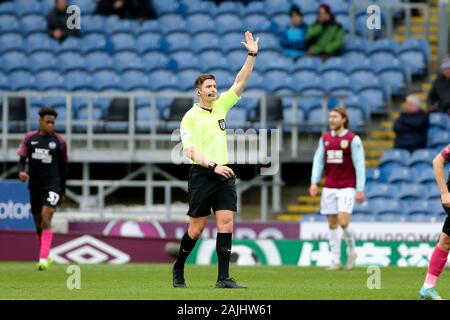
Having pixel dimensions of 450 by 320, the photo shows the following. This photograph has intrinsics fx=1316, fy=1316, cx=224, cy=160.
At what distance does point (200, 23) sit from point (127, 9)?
5.77 ft

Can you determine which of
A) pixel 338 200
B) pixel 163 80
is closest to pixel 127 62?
pixel 163 80

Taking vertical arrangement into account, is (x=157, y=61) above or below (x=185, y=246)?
above

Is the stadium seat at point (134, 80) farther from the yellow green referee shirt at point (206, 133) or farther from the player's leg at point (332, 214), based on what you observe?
the yellow green referee shirt at point (206, 133)

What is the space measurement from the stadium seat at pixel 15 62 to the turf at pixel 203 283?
784 cm

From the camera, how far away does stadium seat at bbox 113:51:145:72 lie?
86.4 ft

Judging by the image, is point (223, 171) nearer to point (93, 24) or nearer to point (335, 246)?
point (335, 246)

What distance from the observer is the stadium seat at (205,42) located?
26562 millimetres

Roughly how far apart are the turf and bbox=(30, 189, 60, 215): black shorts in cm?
87

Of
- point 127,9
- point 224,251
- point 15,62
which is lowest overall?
point 224,251

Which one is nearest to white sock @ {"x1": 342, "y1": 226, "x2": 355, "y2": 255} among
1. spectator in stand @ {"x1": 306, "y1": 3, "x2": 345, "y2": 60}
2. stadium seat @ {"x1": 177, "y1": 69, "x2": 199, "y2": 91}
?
stadium seat @ {"x1": 177, "y1": 69, "x2": 199, "y2": 91}

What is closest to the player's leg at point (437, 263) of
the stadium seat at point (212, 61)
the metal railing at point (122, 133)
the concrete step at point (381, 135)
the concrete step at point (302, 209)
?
the metal railing at point (122, 133)

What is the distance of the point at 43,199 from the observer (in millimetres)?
18438

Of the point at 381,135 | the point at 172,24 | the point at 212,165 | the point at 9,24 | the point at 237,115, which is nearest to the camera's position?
the point at 212,165
